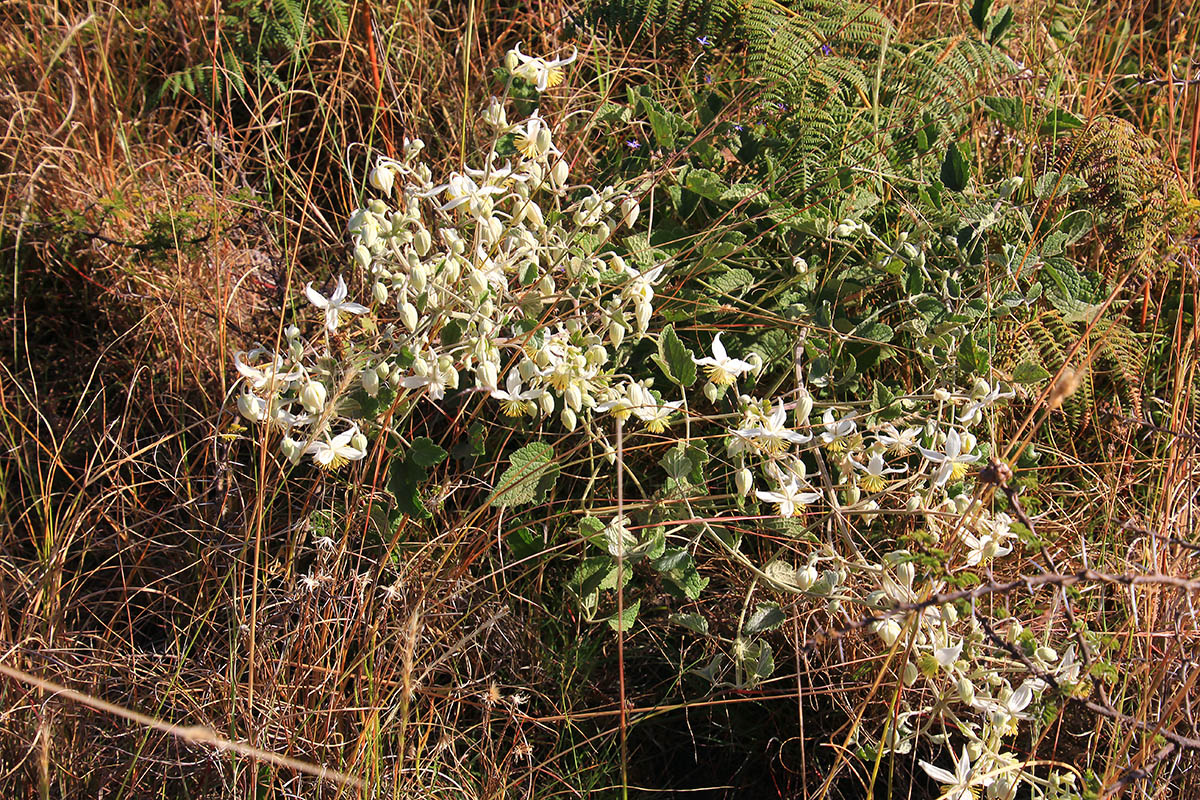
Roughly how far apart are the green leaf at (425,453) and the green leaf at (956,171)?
44.4 inches

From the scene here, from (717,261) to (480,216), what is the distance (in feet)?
1.75

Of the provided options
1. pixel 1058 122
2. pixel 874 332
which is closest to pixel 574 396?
pixel 874 332

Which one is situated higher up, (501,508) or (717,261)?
(717,261)

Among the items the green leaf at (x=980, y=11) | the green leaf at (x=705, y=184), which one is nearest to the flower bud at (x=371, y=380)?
the green leaf at (x=705, y=184)

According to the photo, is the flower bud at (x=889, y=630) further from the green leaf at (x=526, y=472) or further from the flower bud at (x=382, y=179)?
the flower bud at (x=382, y=179)

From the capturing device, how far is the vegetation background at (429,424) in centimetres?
159

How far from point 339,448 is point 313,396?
0.28ft

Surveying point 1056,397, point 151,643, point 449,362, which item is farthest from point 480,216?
point 151,643

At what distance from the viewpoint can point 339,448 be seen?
1420mm

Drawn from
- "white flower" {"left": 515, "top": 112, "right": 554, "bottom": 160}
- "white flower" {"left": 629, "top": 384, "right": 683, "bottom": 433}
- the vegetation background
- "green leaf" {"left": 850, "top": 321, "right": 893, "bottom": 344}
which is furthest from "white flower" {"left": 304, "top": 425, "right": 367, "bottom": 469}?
"green leaf" {"left": 850, "top": 321, "right": 893, "bottom": 344}

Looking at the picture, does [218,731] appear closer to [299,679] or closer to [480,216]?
[299,679]

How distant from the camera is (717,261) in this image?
1850 millimetres

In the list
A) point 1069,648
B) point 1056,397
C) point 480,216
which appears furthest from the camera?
point 480,216

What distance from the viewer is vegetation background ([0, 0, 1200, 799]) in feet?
5.22
